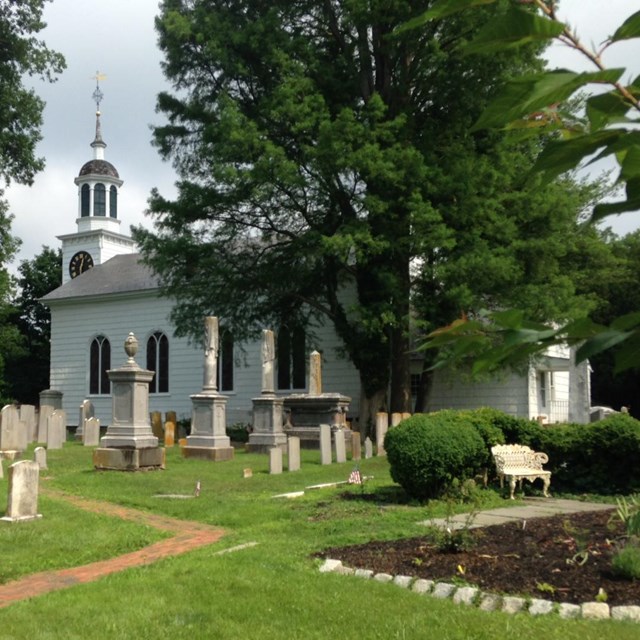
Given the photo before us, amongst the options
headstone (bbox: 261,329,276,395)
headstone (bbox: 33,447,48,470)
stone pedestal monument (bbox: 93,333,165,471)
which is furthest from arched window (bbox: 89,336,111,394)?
headstone (bbox: 33,447,48,470)

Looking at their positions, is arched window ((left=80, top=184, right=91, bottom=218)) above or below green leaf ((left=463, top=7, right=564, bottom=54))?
above

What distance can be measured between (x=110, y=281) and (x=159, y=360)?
668cm

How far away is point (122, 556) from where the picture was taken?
9.71 m

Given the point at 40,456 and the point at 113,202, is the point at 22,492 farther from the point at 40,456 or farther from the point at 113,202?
the point at 113,202

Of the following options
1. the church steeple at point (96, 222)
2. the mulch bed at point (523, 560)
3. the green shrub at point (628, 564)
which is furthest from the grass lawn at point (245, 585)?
the church steeple at point (96, 222)

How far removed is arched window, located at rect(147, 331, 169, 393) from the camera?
42.6 meters

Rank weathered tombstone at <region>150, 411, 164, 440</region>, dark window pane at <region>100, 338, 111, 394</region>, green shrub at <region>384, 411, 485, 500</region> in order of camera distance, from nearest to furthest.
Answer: green shrub at <region>384, 411, 485, 500</region> → weathered tombstone at <region>150, 411, 164, 440</region> → dark window pane at <region>100, 338, 111, 394</region>

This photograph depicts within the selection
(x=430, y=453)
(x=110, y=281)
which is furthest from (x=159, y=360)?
(x=430, y=453)

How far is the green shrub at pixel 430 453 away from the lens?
1238 cm

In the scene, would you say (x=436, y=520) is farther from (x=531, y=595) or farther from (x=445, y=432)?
(x=531, y=595)

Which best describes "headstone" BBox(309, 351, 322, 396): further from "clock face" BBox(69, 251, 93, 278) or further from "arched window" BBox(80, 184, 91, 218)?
"arched window" BBox(80, 184, 91, 218)

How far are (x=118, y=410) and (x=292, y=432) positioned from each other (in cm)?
822

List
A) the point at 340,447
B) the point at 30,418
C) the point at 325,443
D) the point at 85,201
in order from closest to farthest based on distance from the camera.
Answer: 1. the point at 325,443
2. the point at 340,447
3. the point at 30,418
4. the point at 85,201

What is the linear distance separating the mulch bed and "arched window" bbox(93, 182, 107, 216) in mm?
47276
